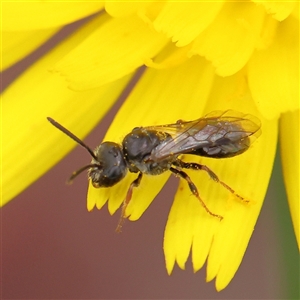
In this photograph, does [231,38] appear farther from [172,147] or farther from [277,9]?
[172,147]

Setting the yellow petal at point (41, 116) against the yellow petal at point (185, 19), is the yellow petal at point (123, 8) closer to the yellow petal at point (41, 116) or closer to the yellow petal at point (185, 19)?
the yellow petal at point (185, 19)

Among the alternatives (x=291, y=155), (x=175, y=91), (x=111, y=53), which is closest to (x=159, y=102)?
(x=175, y=91)

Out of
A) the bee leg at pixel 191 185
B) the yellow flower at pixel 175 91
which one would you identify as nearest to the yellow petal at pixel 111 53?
the yellow flower at pixel 175 91

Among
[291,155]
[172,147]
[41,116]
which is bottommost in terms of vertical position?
[41,116]

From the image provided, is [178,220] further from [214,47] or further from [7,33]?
[7,33]

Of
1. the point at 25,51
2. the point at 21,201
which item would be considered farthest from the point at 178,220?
the point at 21,201

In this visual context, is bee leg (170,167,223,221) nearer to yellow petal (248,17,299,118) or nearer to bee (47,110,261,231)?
bee (47,110,261,231)

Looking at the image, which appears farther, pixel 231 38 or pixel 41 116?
pixel 41 116
